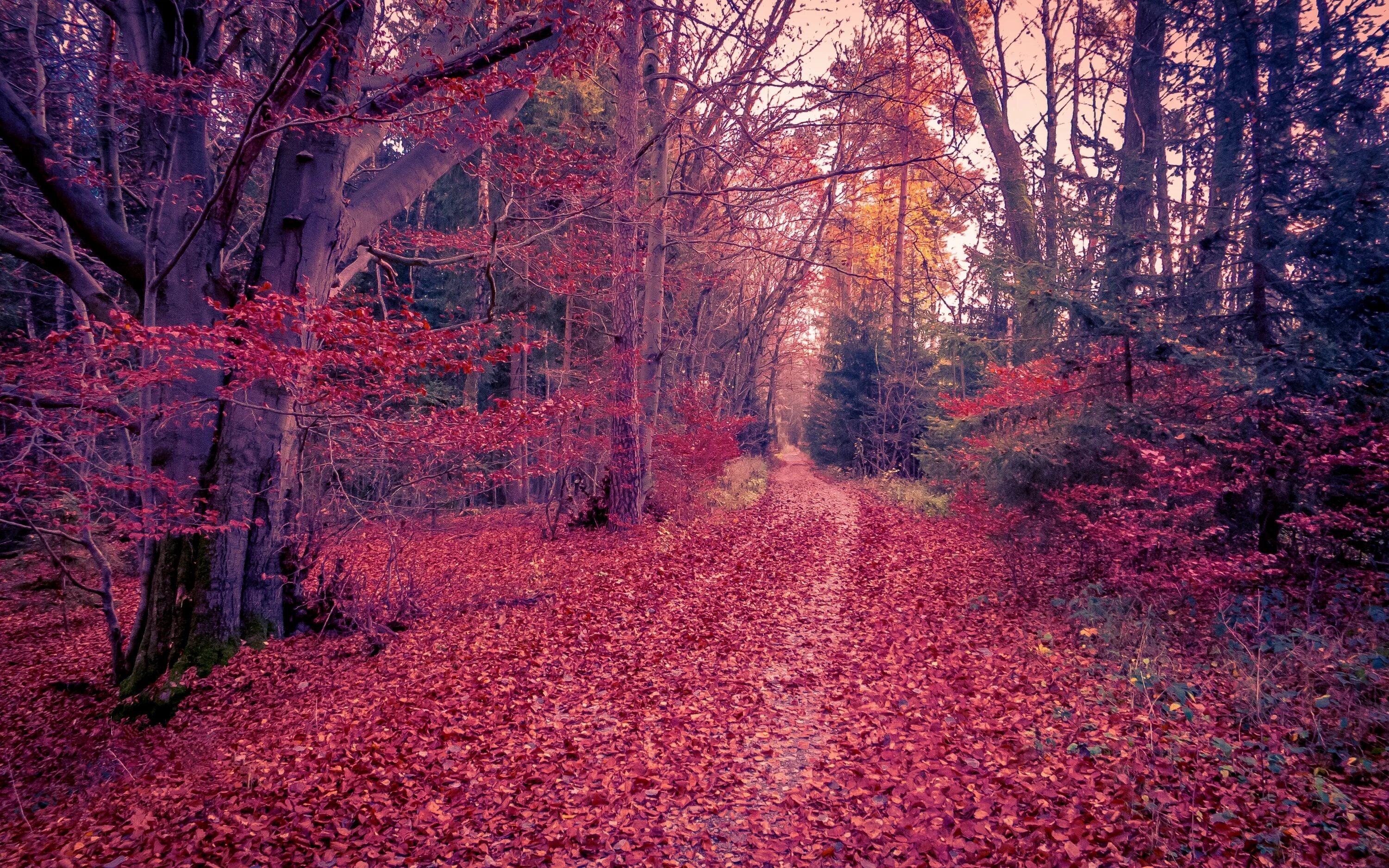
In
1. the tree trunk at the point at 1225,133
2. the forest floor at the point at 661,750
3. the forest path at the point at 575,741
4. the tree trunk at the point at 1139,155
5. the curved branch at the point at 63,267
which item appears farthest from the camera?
the tree trunk at the point at 1139,155

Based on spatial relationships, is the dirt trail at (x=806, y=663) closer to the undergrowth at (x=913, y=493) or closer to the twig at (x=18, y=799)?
the undergrowth at (x=913, y=493)

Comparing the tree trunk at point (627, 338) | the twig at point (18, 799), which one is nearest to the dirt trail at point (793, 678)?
the tree trunk at point (627, 338)

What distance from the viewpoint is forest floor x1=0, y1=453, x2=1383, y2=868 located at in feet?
11.1

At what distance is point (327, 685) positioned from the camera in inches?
221

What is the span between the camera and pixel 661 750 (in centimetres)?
443

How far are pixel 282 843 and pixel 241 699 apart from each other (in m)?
2.57

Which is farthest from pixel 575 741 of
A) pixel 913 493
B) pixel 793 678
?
pixel 913 493

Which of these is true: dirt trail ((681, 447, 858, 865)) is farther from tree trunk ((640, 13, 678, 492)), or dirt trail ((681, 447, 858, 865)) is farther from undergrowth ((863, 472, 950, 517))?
tree trunk ((640, 13, 678, 492))

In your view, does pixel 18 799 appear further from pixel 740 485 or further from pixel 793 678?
pixel 740 485

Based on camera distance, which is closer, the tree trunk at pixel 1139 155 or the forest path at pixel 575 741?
the forest path at pixel 575 741

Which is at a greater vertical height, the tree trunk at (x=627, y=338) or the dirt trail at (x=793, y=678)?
the tree trunk at (x=627, y=338)

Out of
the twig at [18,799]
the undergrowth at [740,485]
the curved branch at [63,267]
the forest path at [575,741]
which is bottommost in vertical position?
the twig at [18,799]

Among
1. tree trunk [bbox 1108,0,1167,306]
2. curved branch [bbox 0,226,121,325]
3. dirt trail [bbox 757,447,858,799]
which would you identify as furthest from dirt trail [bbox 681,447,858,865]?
curved branch [bbox 0,226,121,325]

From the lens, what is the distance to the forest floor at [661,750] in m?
3.38
